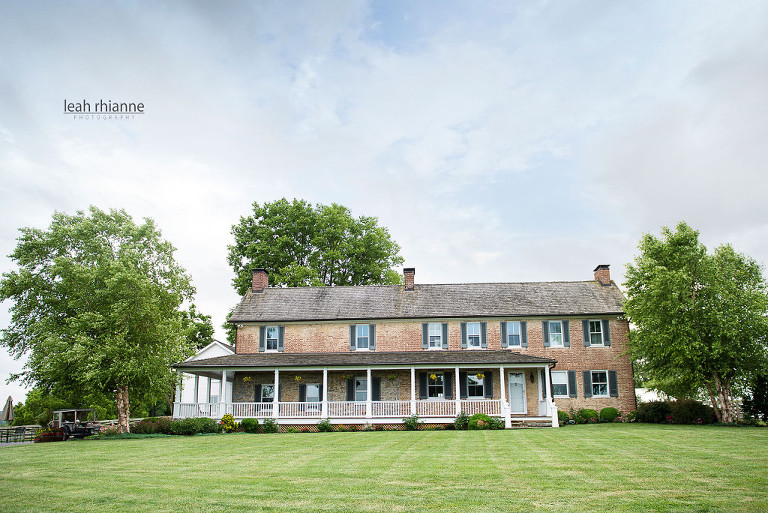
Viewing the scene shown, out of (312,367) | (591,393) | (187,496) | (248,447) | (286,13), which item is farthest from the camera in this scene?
(591,393)

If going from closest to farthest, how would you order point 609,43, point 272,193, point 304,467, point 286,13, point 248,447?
point 304,467
point 286,13
point 248,447
point 609,43
point 272,193

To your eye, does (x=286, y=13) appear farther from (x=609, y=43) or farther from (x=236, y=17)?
(x=609, y=43)

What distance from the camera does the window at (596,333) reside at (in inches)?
1131

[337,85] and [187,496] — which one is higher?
[337,85]

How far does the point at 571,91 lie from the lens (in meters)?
19.0

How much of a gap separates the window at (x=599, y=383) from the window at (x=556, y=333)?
2.30 m

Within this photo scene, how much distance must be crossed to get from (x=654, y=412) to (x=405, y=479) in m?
21.5

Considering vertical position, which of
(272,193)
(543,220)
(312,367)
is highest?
(272,193)

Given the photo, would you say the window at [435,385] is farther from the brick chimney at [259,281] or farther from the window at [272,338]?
the brick chimney at [259,281]

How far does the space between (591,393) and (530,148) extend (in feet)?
44.9

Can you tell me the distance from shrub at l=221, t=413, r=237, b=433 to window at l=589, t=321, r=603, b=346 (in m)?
18.1

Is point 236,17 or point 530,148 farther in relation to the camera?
point 530,148

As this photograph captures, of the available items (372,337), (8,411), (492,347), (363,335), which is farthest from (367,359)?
(8,411)

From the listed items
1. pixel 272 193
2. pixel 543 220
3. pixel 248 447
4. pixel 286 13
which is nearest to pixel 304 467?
pixel 248 447
